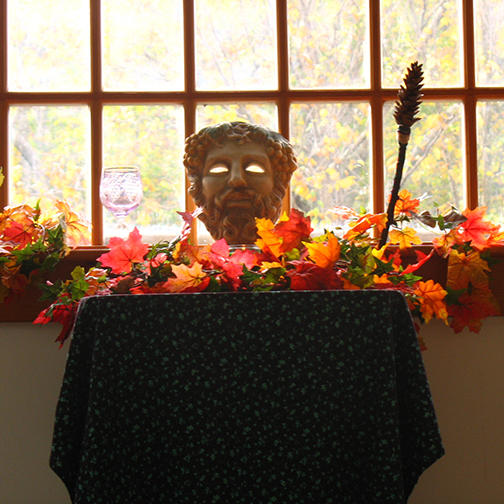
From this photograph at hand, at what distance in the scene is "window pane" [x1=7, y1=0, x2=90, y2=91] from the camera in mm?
1744

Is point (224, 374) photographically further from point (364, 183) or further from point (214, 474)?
point (364, 183)

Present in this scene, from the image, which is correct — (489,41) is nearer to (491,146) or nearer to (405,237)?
(491,146)

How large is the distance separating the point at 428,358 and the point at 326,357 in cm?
73

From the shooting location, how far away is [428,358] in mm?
1479

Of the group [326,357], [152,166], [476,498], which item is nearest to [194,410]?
[326,357]

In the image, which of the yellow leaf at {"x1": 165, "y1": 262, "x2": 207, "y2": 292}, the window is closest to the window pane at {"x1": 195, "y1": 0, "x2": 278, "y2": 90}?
the window

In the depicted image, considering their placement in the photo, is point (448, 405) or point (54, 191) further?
point (54, 191)

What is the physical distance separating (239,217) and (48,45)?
2.54 feet

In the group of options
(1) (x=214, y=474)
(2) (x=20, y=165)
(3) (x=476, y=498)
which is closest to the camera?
(1) (x=214, y=474)

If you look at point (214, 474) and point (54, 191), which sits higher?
point (54, 191)

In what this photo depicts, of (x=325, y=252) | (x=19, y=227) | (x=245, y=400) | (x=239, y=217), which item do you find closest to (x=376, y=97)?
(x=239, y=217)

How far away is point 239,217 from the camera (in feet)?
4.58

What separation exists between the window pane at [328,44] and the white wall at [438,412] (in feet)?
2.32

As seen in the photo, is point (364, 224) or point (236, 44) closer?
point (364, 224)
